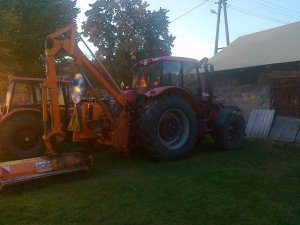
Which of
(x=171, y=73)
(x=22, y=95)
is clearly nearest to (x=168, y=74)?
(x=171, y=73)

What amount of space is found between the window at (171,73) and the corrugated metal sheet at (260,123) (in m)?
4.33

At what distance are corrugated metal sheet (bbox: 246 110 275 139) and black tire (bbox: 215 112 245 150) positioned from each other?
2.36 meters

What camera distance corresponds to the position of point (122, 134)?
23.7 feet

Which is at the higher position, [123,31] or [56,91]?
[123,31]

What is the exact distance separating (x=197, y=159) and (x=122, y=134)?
6.02 ft

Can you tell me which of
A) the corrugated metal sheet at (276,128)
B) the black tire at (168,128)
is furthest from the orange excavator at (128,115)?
the corrugated metal sheet at (276,128)

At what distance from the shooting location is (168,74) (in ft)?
27.0

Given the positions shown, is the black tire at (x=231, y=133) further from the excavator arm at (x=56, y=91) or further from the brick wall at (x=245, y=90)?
the brick wall at (x=245, y=90)

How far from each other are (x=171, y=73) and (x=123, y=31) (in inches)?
295

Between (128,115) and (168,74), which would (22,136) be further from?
(168,74)

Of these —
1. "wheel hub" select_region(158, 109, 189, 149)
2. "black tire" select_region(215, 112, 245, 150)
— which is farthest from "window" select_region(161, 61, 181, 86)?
"black tire" select_region(215, 112, 245, 150)

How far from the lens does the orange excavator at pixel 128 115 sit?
633 cm

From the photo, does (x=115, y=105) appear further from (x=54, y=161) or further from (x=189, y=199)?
(x=189, y=199)

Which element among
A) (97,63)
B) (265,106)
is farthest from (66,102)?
(265,106)
